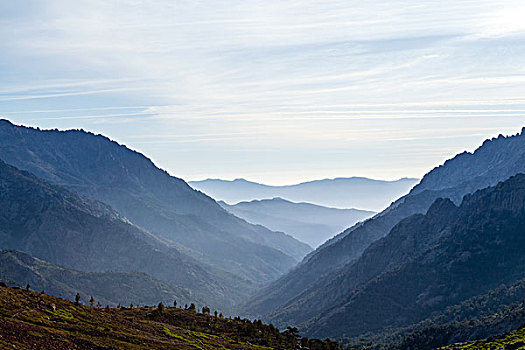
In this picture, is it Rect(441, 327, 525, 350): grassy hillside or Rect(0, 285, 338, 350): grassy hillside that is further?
Rect(441, 327, 525, 350): grassy hillside

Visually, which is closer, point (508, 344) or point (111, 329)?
point (111, 329)

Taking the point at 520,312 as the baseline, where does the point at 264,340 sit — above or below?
below

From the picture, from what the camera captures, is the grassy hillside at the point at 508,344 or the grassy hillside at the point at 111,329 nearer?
the grassy hillside at the point at 111,329

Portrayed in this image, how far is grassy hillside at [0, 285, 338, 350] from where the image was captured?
65.9 m

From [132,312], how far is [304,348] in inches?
1554

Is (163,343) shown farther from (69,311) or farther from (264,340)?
(264,340)

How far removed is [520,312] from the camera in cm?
18012

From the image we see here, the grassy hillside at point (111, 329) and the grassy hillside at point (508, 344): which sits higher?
the grassy hillside at point (508, 344)

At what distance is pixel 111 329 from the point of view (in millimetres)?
84562

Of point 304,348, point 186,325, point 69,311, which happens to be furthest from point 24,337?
point 304,348

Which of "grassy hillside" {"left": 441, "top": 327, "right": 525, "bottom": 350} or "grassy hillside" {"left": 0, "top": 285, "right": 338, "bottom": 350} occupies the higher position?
"grassy hillside" {"left": 441, "top": 327, "right": 525, "bottom": 350}

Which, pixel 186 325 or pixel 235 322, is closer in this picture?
pixel 186 325

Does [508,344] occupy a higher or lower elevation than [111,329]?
higher

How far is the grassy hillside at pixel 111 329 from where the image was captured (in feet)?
216
